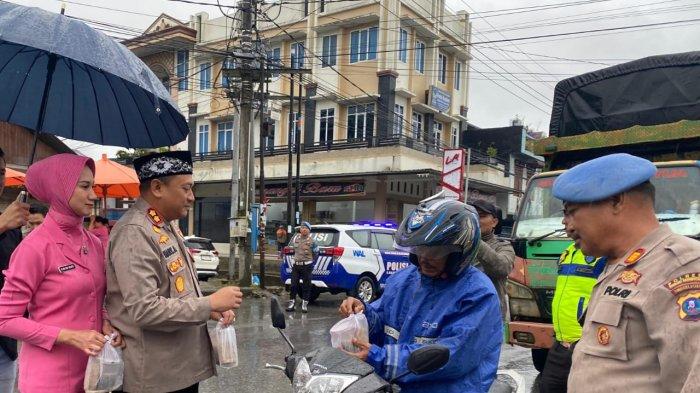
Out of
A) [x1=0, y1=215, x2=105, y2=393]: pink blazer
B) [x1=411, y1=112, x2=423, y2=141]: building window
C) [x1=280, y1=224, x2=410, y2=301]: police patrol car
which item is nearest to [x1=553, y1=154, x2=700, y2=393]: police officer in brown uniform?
[x1=0, y1=215, x2=105, y2=393]: pink blazer

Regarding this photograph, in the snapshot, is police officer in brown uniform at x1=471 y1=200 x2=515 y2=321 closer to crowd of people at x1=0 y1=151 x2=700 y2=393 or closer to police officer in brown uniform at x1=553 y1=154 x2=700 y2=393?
crowd of people at x1=0 y1=151 x2=700 y2=393

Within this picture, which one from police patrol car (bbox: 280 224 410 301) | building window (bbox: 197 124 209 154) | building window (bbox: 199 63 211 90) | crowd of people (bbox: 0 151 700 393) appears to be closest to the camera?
crowd of people (bbox: 0 151 700 393)

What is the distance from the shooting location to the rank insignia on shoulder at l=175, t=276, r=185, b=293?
100 inches

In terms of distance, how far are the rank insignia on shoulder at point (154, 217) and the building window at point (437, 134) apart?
25.6 meters

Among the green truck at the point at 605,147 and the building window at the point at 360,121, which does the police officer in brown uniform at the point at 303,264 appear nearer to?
the green truck at the point at 605,147

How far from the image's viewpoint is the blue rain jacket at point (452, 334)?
1978 mm

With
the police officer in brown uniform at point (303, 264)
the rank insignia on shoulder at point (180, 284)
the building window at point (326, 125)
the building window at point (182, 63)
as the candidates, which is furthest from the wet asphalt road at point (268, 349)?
the building window at point (182, 63)

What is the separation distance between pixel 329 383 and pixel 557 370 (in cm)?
249

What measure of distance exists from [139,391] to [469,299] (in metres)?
1.50

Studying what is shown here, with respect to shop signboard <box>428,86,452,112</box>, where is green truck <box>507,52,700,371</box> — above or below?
below

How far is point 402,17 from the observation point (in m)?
25.2

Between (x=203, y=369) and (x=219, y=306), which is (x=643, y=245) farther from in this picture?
(x=203, y=369)

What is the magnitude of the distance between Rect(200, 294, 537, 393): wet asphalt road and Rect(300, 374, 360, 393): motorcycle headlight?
13.5ft

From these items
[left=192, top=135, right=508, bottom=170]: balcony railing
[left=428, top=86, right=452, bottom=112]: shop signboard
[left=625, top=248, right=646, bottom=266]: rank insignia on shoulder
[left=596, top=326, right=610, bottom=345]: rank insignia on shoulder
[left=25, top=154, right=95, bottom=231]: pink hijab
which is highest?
[left=428, top=86, right=452, bottom=112]: shop signboard
